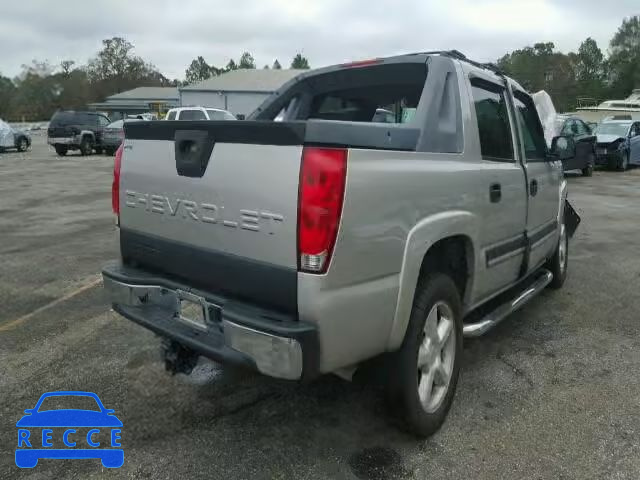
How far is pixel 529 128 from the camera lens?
4.59 metres

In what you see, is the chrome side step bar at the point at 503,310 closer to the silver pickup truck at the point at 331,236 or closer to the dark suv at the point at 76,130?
the silver pickup truck at the point at 331,236

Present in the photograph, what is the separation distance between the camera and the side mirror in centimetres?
482

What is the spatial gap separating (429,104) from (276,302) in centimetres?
146

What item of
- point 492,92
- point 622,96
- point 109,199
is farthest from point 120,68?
point 492,92

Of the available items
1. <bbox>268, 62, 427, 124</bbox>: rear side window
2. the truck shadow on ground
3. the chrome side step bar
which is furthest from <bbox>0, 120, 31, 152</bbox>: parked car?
the chrome side step bar

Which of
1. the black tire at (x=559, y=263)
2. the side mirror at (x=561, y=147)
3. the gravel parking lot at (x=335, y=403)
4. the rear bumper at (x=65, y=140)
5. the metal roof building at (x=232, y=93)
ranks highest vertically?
the metal roof building at (x=232, y=93)

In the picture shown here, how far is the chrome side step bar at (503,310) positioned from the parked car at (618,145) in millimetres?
17000

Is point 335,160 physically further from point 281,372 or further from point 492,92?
point 492,92

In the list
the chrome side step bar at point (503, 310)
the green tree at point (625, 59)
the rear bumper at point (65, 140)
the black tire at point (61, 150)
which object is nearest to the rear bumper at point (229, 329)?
the chrome side step bar at point (503, 310)

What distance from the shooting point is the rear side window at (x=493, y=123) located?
11.6 ft

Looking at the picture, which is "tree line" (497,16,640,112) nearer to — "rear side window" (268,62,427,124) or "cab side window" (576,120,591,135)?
"cab side window" (576,120,591,135)

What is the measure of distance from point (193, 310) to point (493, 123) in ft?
7.54

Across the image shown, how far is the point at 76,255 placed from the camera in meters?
6.91

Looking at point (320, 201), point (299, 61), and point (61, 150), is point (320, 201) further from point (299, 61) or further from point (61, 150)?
point (299, 61)
